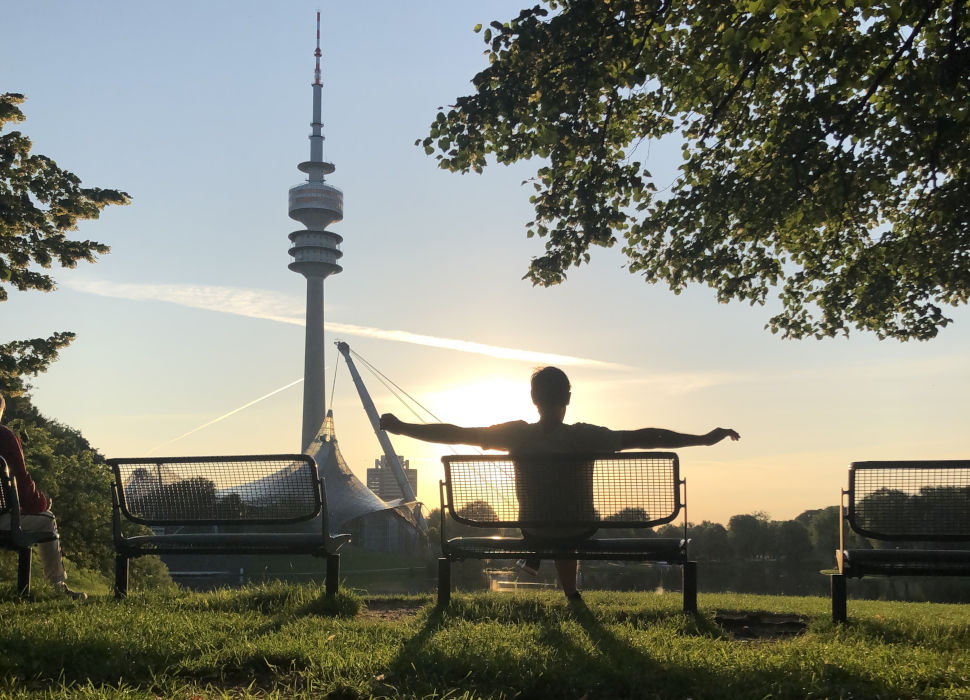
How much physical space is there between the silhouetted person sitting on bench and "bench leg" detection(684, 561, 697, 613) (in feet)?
2.16

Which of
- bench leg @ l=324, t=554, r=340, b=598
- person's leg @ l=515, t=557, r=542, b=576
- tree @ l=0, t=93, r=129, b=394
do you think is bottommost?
bench leg @ l=324, t=554, r=340, b=598

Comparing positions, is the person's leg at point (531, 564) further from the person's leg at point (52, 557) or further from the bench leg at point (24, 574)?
the bench leg at point (24, 574)

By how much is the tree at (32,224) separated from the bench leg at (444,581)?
35.6 ft

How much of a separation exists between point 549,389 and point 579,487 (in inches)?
25.7

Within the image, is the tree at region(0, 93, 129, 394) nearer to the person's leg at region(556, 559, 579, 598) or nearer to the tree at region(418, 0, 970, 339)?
the tree at region(418, 0, 970, 339)

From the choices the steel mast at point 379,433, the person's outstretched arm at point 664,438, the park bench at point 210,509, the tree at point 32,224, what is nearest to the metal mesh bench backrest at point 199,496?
the park bench at point 210,509

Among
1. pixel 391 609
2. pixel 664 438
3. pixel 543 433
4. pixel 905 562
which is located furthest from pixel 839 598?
pixel 391 609

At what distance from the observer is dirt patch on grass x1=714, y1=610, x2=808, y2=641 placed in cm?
570

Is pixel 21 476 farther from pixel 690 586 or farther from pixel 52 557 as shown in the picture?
pixel 690 586

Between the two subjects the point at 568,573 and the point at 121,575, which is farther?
the point at 121,575

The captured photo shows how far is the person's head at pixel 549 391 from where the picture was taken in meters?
5.87

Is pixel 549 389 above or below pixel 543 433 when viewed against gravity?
above

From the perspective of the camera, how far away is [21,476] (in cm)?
637

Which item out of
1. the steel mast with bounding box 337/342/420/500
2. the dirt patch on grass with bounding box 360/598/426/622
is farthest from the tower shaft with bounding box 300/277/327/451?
the dirt patch on grass with bounding box 360/598/426/622
